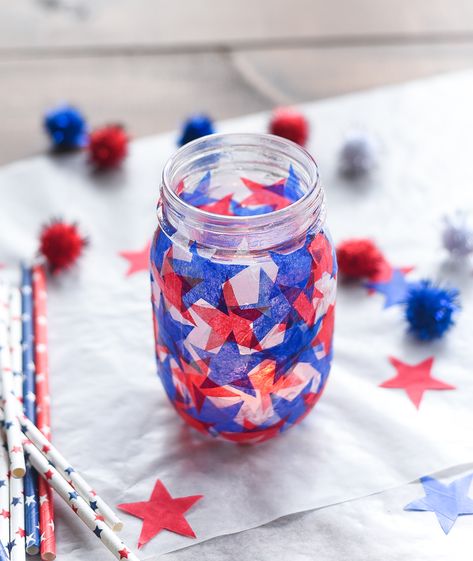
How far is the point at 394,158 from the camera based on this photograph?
85cm

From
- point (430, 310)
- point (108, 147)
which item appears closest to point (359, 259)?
point (430, 310)

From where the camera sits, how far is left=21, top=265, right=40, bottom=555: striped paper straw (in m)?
0.53

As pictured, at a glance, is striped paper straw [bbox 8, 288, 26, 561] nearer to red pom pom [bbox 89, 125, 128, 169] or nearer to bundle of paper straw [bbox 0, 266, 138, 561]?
bundle of paper straw [bbox 0, 266, 138, 561]

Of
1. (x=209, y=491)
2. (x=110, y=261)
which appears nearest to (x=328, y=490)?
(x=209, y=491)

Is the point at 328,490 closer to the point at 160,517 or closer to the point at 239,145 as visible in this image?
the point at 160,517

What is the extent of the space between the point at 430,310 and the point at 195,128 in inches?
12.3

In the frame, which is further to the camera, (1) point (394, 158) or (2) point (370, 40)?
(2) point (370, 40)

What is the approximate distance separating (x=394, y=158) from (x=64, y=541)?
50 centimetres

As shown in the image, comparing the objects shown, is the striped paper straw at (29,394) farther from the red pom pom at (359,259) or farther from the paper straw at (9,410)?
the red pom pom at (359,259)

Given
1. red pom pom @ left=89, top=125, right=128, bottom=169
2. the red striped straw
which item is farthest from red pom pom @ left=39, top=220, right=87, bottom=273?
red pom pom @ left=89, top=125, right=128, bottom=169

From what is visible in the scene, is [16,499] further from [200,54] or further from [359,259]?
[200,54]

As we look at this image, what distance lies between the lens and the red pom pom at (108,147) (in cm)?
85

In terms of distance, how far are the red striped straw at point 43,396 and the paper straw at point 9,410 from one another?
2 centimetres

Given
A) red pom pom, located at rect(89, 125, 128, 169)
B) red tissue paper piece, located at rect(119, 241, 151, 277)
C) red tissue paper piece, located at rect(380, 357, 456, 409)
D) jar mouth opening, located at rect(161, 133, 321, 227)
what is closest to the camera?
jar mouth opening, located at rect(161, 133, 321, 227)
